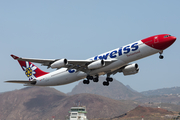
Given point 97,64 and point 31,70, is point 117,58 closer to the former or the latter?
point 97,64

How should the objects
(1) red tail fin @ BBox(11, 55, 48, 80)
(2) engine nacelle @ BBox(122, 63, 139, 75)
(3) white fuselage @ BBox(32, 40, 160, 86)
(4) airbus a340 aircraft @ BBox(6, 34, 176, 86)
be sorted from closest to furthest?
(4) airbus a340 aircraft @ BBox(6, 34, 176, 86) → (3) white fuselage @ BBox(32, 40, 160, 86) → (2) engine nacelle @ BBox(122, 63, 139, 75) → (1) red tail fin @ BBox(11, 55, 48, 80)

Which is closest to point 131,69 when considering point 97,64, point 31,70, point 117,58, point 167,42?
point 117,58

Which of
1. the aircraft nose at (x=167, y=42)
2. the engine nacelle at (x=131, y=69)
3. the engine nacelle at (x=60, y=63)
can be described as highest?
the aircraft nose at (x=167, y=42)

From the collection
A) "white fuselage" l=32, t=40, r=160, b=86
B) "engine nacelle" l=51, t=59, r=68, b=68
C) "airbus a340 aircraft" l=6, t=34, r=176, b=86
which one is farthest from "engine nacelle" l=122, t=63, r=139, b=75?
"engine nacelle" l=51, t=59, r=68, b=68

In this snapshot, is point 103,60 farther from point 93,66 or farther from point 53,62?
point 53,62

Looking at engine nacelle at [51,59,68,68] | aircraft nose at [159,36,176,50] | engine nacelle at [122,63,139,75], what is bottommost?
engine nacelle at [122,63,139,75]

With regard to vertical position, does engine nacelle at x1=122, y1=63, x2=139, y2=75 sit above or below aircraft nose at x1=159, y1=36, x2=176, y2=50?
below

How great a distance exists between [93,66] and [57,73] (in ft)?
34.8

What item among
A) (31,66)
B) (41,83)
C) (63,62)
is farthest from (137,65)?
(31,66)

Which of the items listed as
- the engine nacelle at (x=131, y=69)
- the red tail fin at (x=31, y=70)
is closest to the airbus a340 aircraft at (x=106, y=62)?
the engine nacelle at (x=131, y=69)

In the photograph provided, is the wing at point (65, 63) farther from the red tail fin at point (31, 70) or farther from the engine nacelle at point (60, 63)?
the red tail fin at point (31, 70)

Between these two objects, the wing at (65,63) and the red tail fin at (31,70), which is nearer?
the wing at (65,63)

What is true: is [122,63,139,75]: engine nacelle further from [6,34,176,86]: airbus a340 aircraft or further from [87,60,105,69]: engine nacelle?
[87,60,105,69]: engine nacelle

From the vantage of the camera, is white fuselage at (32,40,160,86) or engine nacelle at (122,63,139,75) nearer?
white fuselage at (32,40,160,86)
